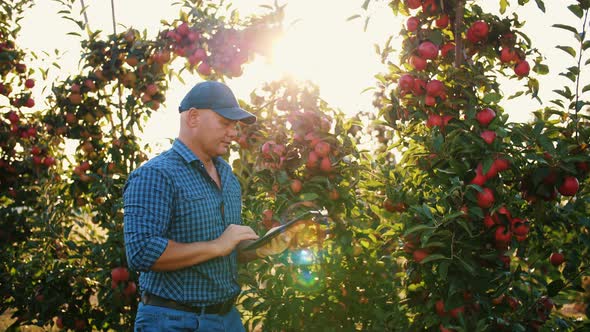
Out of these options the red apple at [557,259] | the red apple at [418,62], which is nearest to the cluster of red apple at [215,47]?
the red apple at [418,62]

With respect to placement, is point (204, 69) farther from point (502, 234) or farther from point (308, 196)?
point (502, 234)

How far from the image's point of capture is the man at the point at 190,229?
2086 millimetres

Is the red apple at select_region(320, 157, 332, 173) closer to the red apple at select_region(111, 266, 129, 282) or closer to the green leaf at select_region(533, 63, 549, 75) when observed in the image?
the green leaf at select_region(533, 63, 549, 75)

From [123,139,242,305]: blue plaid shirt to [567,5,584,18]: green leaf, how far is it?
5.95ft

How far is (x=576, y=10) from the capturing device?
2.79 meters

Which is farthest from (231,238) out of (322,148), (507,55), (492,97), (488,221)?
(507,55)

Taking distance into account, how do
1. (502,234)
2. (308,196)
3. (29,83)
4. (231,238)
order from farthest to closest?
1. (29,83)
2. (308,196)
3. (502,234)
4. (231,238)

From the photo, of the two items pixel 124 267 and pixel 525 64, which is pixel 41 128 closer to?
pixel 124 267

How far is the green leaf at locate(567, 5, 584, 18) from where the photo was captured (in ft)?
9.15

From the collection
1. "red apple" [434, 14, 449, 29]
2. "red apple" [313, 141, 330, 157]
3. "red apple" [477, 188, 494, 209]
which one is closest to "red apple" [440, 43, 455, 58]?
"red apple" [434, 14, 449, 29]

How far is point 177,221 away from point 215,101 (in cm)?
48

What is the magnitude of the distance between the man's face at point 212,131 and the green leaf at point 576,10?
65.8 inches

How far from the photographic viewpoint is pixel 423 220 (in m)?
2.68

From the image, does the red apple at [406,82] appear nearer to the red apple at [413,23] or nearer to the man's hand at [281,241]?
the red apple at [413,23]
